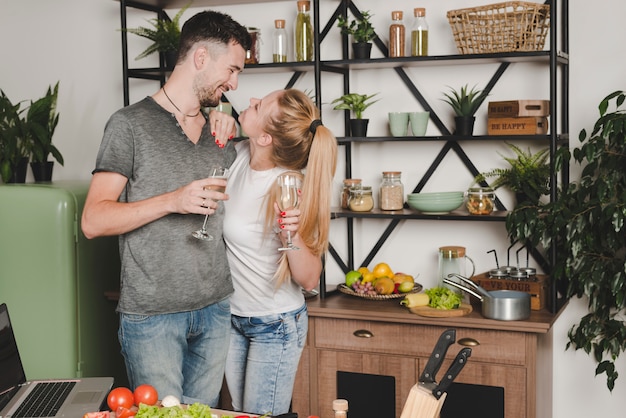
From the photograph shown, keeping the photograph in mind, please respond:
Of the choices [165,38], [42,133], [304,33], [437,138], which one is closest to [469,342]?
[437,138]

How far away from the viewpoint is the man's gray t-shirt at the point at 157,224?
241 centimetres

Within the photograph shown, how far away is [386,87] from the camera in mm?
3828

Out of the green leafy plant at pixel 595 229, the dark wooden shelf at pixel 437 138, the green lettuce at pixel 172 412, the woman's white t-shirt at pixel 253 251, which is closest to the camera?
the green lettuce at pixel 172 412

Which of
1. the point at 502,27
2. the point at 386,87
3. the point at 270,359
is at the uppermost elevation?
the point at 502,27

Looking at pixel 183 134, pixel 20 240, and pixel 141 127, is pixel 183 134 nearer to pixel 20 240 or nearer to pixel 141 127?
pixel 141 127

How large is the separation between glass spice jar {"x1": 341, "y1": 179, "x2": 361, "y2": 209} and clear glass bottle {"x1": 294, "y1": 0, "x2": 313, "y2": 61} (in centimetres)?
60

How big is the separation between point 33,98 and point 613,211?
10.2 ft

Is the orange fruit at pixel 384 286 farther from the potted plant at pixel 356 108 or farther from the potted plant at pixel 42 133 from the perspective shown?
the potted plant at pixel 42 133

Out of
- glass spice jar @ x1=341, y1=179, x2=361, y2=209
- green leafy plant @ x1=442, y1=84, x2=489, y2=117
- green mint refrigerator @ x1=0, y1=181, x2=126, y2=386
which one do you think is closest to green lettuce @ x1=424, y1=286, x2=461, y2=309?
glass spice jar @ x1=341, y1=179, x2=361, y2=209

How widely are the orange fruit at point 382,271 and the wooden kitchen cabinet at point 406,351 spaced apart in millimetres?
154

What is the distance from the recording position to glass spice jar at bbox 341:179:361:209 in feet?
12.2

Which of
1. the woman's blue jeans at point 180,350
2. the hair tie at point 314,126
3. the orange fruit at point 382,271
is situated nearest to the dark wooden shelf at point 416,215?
the orange fruit at point 382,271

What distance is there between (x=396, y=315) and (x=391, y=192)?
622 millimetres

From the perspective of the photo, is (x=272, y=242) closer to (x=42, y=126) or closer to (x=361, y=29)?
(x=361, y=29)
